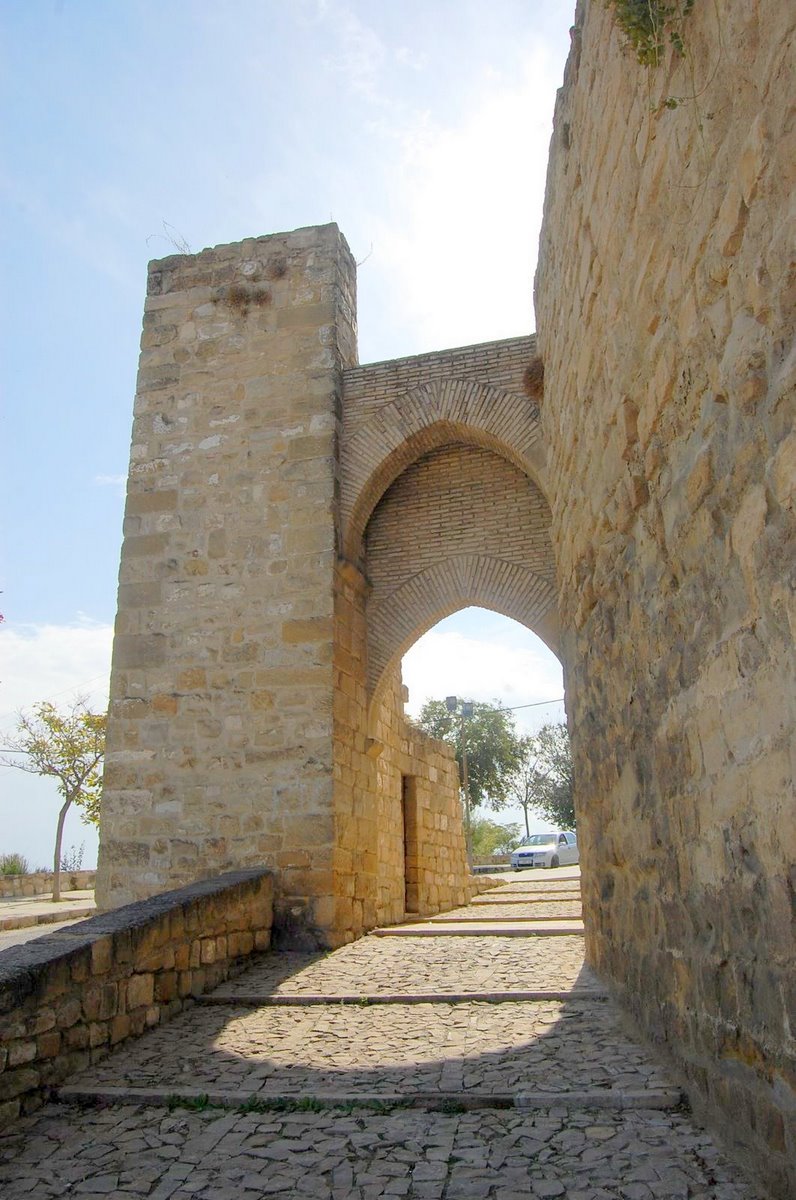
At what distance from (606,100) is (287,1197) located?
3.95 m

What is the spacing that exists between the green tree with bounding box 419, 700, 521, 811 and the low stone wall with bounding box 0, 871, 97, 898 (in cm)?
1728

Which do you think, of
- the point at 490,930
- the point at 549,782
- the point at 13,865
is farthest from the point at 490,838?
the point at 490,930

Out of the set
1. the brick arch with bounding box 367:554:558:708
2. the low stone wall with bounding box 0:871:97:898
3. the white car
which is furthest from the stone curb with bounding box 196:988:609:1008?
the white car

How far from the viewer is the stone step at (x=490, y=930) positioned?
273 inches

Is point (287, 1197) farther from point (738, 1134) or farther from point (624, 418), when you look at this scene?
point (624, 418)

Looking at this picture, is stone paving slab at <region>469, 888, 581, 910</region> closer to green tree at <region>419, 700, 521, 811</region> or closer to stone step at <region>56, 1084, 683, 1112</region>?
stone step at <region>56, 1084, 683, 1112</region>

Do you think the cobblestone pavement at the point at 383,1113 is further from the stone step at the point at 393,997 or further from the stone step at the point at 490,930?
the stone step at the point at 490,930

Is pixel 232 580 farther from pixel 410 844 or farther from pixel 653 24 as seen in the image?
pixel 653 24

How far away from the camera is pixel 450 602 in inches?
304

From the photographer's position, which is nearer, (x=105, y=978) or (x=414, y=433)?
(x=105, y=978)

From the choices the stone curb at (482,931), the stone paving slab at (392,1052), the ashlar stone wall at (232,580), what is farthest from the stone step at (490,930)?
the stone paving slab at (392,1052)

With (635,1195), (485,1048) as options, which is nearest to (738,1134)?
(635,1195)

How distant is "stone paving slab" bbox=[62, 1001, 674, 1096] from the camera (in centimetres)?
336

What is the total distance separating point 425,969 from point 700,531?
404 cm
